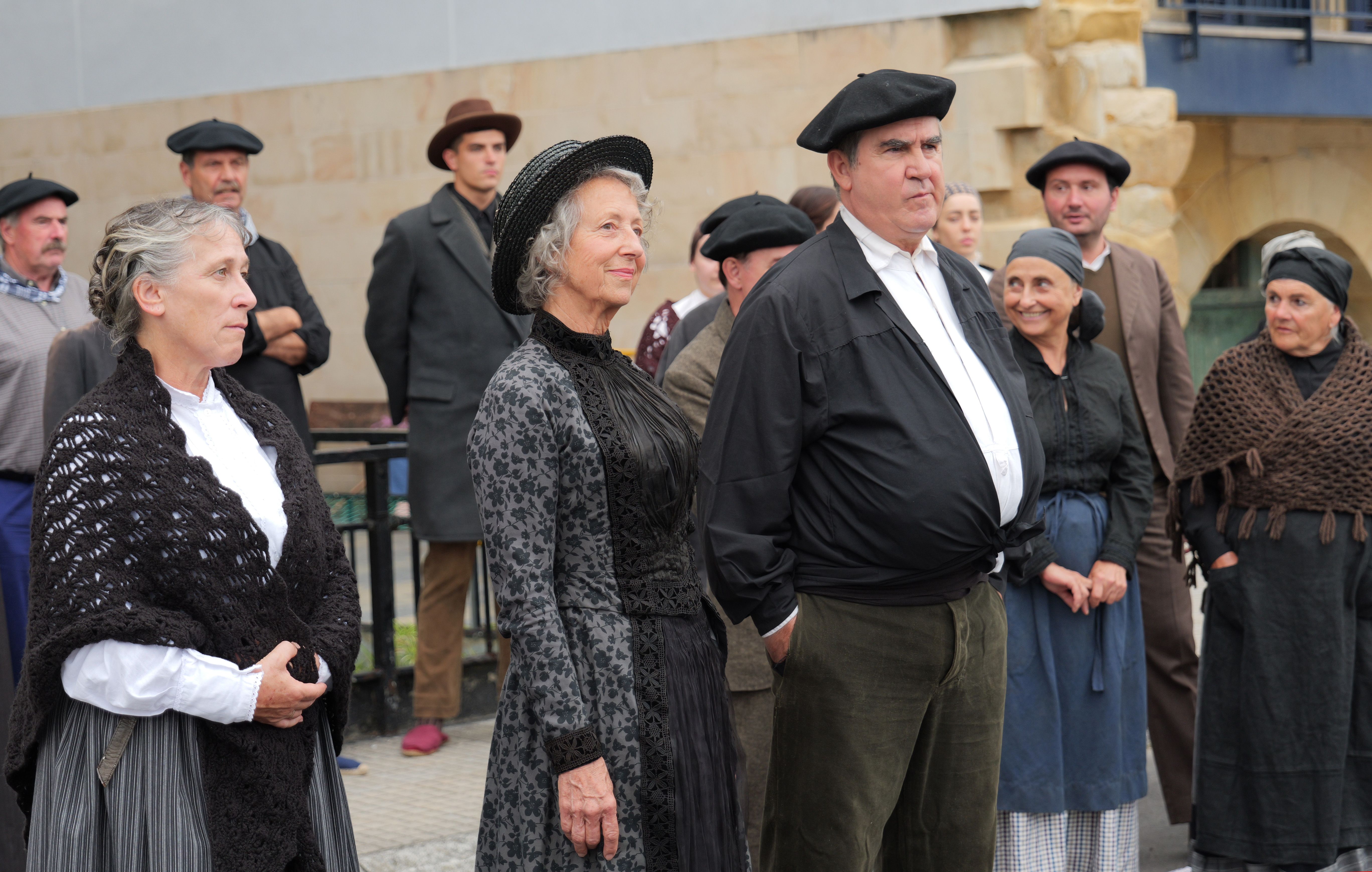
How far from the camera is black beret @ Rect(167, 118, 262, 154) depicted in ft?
18.2

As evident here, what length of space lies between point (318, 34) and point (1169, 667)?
8791 millimetres

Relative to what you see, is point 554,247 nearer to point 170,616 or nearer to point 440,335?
point 170,616

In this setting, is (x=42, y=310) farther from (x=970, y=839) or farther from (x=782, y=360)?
(x=970, y=839)

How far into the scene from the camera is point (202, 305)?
2.96 metres

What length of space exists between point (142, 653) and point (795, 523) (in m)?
1.42

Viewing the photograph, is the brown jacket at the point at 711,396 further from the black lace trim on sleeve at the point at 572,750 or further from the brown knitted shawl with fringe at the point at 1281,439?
the brown knitted shawl with fringe at the point at 1281,439

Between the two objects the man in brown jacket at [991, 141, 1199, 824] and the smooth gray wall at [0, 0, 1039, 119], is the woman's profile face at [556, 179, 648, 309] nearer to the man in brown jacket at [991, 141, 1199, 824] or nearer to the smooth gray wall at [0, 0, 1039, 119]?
the man in brown jacket at [991, 141, 1199, 824]

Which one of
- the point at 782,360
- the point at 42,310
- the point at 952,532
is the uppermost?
the point at 42,310

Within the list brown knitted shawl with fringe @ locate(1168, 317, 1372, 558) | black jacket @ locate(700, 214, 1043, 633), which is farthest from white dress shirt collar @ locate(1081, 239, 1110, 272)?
black jacket @ locate(700, 214, 1043, 633)

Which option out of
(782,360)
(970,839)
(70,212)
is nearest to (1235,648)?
(970,839)

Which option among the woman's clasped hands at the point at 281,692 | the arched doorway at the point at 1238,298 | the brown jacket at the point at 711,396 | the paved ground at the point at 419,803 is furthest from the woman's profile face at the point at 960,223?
the arched doorway at the point at 1238,298

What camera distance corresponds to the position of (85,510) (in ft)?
8.98

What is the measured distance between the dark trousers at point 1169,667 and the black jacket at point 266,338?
123 inches

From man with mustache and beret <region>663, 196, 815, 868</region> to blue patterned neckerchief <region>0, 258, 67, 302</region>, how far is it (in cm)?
249
